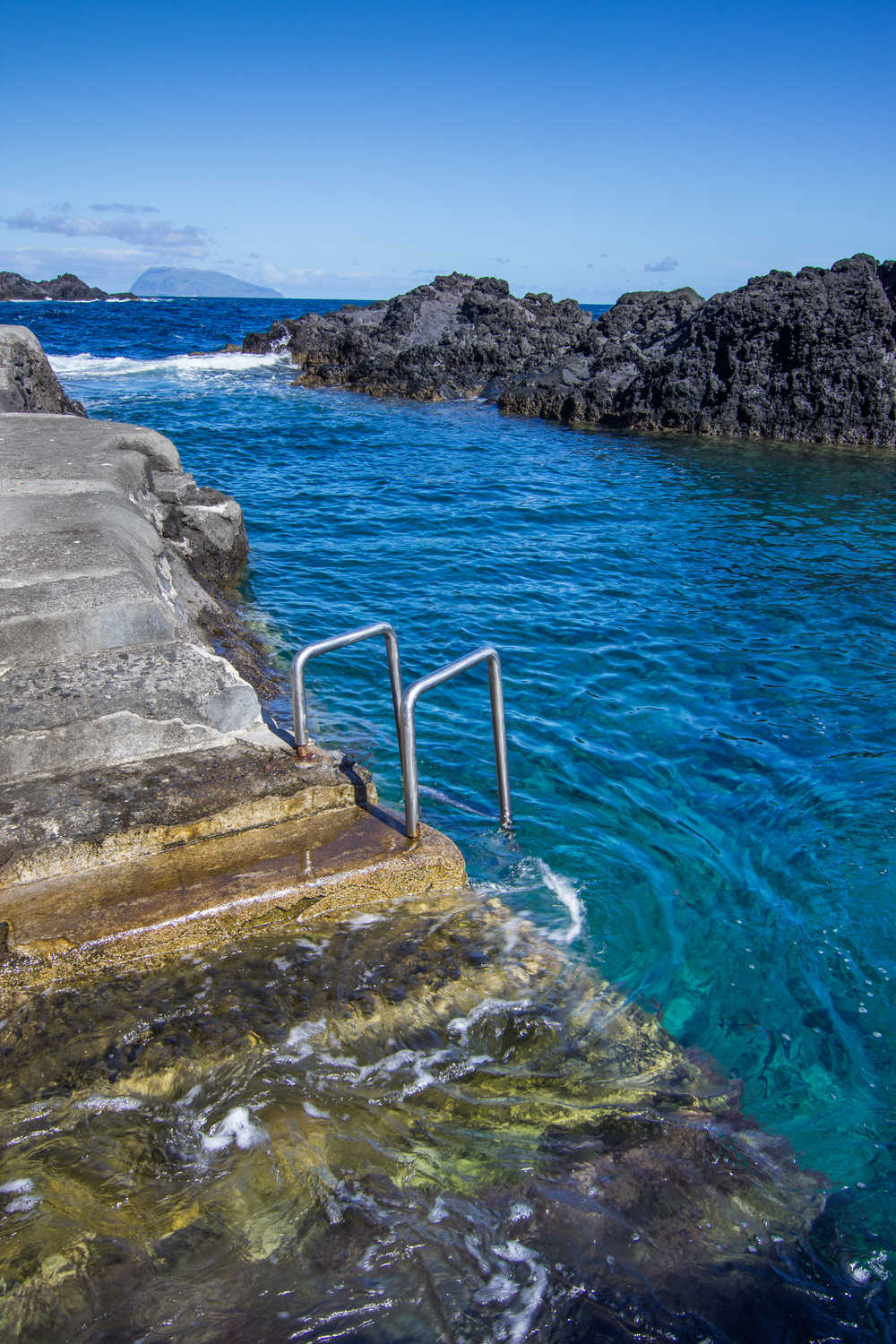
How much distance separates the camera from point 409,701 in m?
3.71

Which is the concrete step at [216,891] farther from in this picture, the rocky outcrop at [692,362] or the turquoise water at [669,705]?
the rocky outcrop at [692,362]

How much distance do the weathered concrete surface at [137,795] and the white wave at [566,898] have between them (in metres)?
0.76

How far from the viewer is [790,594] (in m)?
10.1

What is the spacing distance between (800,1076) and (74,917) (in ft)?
10.3

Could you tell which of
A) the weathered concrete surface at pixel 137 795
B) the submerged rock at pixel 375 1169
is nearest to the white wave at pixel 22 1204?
the submerged rock at pixel 375 1169

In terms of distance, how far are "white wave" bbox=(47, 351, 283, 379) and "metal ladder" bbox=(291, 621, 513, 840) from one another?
2795 centimetres

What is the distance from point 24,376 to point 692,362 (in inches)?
606

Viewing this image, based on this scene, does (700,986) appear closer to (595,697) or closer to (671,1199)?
(671,1199)

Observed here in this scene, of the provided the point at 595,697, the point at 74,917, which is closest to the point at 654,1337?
the point at 74,917

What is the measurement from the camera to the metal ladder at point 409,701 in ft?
12.3

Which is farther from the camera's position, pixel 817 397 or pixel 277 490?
pixel 817 397

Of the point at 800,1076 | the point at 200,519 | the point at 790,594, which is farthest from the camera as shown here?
the point at 790,594

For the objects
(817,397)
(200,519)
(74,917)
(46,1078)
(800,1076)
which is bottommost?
(800,1076)

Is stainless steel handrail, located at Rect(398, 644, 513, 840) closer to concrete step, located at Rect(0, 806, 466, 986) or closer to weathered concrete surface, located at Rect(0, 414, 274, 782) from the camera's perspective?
concrete step, located at Rect(0, 806, 466, 986)
